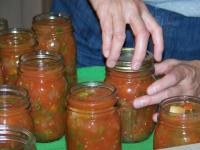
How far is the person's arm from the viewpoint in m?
1.22

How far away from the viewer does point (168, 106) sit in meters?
1.12

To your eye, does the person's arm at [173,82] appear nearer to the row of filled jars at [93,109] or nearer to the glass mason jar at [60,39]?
the row of filled jars at [93,109]

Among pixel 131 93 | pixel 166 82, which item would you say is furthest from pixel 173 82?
pixel 131 93

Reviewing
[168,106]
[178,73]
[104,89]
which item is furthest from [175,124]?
[178,73]

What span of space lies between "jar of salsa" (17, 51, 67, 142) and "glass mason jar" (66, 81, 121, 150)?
0.11 metres

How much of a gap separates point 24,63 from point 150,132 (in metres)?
0.34

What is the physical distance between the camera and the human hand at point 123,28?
123 cm

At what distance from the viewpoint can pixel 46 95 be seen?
119 centimetres

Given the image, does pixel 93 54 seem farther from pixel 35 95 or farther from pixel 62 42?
pixel 35 95

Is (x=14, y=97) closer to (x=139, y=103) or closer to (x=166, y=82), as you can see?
(x=139, y=103)

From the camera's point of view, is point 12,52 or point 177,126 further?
point 12,52

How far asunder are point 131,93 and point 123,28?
0.54 feet

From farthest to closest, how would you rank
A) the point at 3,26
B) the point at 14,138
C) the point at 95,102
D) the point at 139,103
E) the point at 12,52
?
the point at 3,26
the point at 12,52
the point at 139,103
the point at 95,102
the point at 14,138

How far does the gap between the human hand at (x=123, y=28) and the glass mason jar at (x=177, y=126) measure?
0.55ft
